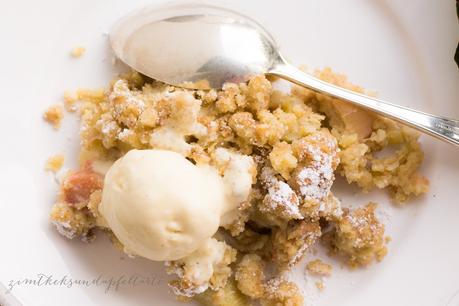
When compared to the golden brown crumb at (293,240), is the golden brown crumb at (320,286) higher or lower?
lower

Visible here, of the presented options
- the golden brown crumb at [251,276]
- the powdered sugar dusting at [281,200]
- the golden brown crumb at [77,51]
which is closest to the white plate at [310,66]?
the golden brown crumb at [77,51]

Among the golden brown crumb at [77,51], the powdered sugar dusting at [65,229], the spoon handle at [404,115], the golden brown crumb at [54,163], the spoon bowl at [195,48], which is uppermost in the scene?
the spoon bowl at [195,48]

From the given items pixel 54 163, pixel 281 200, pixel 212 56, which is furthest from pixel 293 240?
pixel 54 163

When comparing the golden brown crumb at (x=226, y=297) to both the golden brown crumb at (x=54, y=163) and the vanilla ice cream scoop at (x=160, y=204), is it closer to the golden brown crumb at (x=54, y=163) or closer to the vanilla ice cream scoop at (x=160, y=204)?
the vanilla ice cream scoop at (x=160, y=204)

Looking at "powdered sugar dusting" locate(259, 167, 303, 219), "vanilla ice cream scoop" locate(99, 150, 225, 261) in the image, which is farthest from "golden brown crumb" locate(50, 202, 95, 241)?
"powdered sugar dusting" locate(259, 167, 303, 219)

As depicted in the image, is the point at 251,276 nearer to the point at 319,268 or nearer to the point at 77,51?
the point at 319,268

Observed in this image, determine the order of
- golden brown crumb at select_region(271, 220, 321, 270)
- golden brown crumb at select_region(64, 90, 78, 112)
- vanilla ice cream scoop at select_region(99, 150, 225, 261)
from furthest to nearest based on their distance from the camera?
golden brown crumb at select_region(64, 90, 78, 112)
golden brown crumb at select_region(271, 220, 321, 270)
vanilla ice cream scoop at select_region(99, 150, 225, 261)

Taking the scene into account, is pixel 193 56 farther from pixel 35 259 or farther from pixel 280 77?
pixel 35 259

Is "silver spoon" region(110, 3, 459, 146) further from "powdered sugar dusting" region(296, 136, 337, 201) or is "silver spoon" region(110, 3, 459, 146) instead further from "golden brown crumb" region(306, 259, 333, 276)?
"golden brown crumb" region(306, 259, 333, 276)

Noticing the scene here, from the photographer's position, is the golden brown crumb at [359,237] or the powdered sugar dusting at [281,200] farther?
the golden brown crumb at [359,237]
